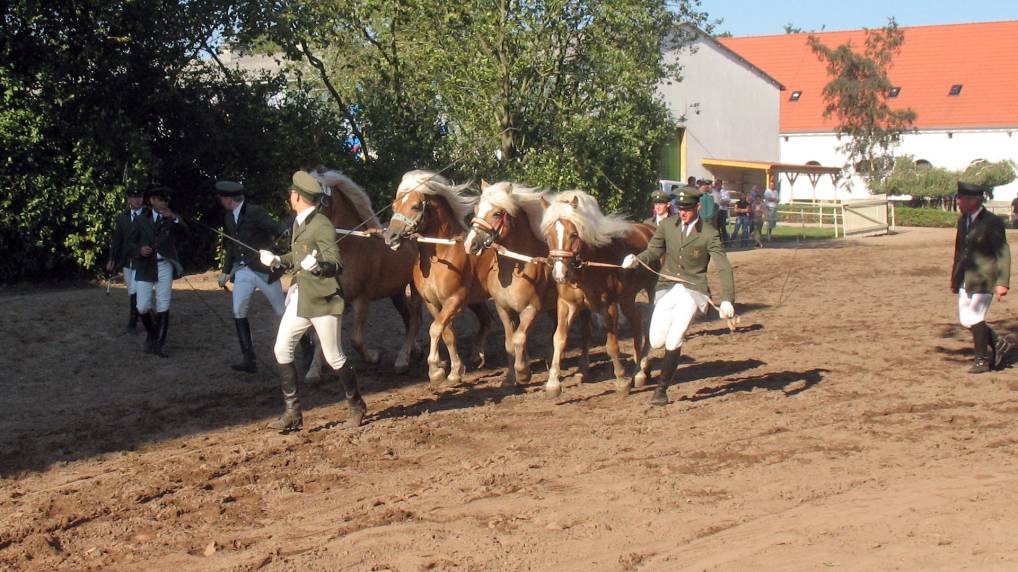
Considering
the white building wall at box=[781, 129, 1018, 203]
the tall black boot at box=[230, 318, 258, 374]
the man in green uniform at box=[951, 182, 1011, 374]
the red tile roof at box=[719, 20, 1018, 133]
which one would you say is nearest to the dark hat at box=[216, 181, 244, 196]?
the tall black boot at box=[230, 318, 258, 374]

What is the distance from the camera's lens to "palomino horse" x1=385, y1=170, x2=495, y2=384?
10.5 m

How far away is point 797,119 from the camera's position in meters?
64.1

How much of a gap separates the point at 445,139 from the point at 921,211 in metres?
28.3

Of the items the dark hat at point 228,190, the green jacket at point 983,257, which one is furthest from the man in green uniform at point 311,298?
the green jacket at point 983,257

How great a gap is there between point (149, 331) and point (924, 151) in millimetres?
56831

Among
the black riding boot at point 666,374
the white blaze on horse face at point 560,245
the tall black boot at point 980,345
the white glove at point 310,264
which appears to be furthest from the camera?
the tall black boot at point 980,345

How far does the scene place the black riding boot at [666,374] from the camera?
957 centimetres

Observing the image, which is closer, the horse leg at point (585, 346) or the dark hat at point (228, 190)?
the dark hat at point (228, 190)

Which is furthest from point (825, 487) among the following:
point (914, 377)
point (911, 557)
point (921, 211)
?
point (921, 211)

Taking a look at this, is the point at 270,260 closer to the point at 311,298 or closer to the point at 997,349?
the point at 311,298

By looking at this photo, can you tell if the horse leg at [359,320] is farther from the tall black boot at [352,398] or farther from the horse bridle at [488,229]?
the tall black boot at [352,398]

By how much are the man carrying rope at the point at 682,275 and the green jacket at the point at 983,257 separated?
2.99 m

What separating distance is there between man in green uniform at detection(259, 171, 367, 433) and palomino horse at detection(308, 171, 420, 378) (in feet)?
4.91

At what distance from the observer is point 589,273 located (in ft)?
35.1
